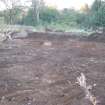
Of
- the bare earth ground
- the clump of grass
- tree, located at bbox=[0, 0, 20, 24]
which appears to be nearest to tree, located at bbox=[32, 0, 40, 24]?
tree, located at bbox=[0, 0, 20, 24]

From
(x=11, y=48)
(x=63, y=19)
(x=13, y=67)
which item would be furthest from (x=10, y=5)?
(x=13, y=67)

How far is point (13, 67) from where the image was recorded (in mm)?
7039

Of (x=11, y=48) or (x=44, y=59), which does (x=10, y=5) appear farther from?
(x=44, y=59)

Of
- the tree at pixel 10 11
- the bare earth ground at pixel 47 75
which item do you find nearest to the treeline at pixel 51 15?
the tree at pixel 10 11

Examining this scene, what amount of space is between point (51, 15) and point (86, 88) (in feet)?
47.1

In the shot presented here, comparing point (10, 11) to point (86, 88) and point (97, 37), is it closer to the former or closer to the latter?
point (97, 37)

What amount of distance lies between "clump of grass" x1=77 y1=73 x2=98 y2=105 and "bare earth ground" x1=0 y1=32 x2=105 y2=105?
3.5 inches

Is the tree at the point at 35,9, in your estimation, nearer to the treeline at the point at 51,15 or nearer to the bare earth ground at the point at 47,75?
the treeline at the point at 51,15

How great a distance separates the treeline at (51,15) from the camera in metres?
17.3

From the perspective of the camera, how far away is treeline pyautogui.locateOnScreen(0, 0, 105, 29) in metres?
17.3

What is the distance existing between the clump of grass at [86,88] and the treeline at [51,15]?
1121cm

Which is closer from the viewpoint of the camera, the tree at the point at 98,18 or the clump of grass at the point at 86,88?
the clump of grass at the point at 86,88

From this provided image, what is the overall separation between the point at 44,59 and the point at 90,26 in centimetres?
938

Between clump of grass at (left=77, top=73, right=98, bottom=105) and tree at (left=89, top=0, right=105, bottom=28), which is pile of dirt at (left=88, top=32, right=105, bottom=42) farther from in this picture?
clump of grass at (left=77, top=73, right=98, bottom=105)
